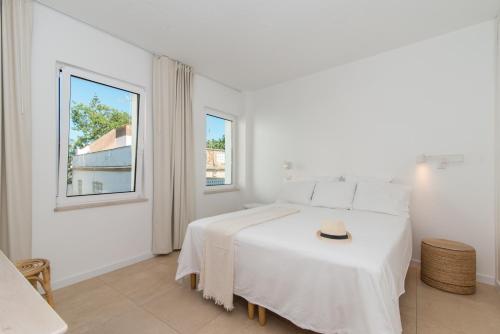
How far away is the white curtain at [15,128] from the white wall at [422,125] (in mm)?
3150

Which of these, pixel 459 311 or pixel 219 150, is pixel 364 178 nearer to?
pixel 459 311

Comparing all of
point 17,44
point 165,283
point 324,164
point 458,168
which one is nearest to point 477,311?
point 458,168

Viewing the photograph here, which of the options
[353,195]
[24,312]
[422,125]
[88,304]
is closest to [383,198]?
[353,195]

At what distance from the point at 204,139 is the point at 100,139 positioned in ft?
4.64

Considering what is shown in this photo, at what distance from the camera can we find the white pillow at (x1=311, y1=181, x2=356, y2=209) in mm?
2738

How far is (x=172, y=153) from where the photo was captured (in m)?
2.98

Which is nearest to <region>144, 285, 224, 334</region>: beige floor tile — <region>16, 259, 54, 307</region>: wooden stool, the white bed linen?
the white bed linen

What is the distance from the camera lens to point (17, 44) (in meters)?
1.86

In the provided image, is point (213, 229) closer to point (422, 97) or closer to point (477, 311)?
point (477, 311)

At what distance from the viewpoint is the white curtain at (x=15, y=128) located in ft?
5.94

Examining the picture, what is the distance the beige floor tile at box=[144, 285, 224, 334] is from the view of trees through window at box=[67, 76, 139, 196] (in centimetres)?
137

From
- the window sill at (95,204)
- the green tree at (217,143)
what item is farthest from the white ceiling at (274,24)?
the window sill at (95,204)

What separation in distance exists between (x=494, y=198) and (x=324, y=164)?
174cm

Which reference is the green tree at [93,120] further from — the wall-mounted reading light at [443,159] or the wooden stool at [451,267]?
the wooden stool at [451,267]
